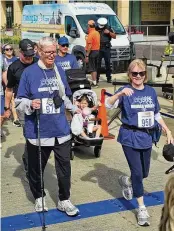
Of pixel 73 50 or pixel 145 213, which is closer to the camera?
pixel 145 213

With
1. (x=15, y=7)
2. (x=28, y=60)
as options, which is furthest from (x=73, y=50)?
(x=15, y=7)

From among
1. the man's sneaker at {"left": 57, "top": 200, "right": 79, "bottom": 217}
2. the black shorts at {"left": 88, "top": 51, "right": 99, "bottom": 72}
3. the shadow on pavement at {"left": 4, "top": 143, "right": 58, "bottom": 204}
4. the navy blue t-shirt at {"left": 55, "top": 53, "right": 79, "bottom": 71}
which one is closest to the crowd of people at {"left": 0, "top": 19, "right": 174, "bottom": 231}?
the man's sneaker at {"left": 57, "top": 200, "right": 79, "bottom": 217}

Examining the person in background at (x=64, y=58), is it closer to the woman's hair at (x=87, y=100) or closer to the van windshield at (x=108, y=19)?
the woman's hair at (x=87, y=100)

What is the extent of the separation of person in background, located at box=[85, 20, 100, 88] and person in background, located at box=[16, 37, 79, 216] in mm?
9108

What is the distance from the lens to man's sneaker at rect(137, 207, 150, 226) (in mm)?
4762

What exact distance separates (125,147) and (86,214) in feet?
2.78

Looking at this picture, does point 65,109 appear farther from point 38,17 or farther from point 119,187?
point 38,17

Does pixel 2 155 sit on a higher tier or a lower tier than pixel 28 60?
lower

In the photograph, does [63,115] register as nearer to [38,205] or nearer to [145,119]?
[145,119]

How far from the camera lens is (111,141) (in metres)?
8.08

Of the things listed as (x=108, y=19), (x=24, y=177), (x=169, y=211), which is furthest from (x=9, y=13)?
(x=169, y=211)

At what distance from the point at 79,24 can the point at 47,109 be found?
1399 centimetres

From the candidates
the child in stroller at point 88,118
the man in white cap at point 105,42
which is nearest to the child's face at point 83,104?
the child in stroller at point 88,118

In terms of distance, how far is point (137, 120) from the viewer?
4.81 metres
